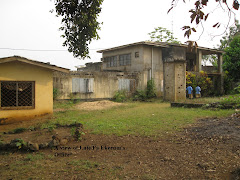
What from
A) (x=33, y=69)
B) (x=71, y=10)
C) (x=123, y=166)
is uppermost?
(x=71, y=10)

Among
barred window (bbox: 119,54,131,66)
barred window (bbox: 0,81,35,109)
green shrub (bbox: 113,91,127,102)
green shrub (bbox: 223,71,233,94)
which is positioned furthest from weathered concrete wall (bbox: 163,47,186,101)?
barred window (bbox: 0,81,35,109)

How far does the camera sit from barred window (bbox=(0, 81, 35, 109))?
9422 mm

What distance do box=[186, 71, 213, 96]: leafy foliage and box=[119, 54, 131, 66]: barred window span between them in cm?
578

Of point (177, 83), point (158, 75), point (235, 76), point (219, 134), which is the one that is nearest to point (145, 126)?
point (219, 134)

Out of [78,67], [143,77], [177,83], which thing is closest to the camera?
[177,83]

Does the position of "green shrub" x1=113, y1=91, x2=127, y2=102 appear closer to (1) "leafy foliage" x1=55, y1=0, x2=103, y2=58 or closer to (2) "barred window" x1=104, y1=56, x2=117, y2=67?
(2) "barred window" x1=104, y1=56, x2=117, y2=67

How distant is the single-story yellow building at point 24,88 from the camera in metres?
9.30

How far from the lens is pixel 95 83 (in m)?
18.3

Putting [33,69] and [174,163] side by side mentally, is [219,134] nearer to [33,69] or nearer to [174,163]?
[174,163]

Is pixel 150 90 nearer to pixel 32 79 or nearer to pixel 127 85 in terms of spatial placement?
pixel 127 85

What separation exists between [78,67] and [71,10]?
2426 centimetres

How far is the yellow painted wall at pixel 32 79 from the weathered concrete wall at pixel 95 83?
6.15 m

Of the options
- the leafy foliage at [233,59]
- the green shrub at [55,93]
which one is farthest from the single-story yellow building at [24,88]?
the leafy foliage at [233,59]

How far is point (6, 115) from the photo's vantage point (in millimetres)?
9273
